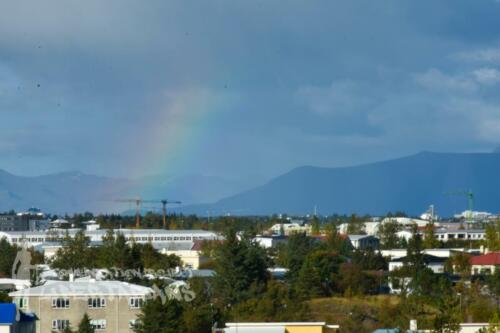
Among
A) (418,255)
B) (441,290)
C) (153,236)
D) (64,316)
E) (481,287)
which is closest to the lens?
(64,316)

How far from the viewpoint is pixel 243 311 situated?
127 ft

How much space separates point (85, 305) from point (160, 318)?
5.85 meters

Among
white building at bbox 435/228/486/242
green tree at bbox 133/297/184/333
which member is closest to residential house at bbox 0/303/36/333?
green tree at bbox 133/297/184/333

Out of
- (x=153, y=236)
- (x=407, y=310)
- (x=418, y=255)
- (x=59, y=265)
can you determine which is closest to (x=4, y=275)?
(x=59, y=265)

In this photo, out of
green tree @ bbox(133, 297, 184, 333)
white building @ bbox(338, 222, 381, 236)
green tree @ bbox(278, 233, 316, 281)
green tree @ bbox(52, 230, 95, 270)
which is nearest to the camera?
green tree @ bbox(133, 297, 184, 333)

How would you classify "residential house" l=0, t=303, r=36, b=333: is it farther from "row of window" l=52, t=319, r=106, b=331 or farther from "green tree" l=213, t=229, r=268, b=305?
"green tree" l=213, t=229, r=268, b=305

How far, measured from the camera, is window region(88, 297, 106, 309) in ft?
115

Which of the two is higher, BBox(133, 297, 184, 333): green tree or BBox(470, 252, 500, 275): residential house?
BBox(470, 252, 500, 275): residential house

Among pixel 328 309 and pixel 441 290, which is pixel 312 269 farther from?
pixel 441 290

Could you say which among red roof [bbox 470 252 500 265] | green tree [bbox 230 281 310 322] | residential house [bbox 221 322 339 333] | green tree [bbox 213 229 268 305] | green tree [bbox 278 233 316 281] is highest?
green tree [bbox 278 233 316 281]

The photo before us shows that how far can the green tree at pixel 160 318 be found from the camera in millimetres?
29953

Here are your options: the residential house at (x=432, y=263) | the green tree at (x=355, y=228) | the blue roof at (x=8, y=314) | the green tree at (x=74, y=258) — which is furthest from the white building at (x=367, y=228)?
→ the blue roof at (x=8, y=314)

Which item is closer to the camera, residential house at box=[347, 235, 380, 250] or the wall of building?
the wall of building

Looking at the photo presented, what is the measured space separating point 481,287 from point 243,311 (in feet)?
45.1
